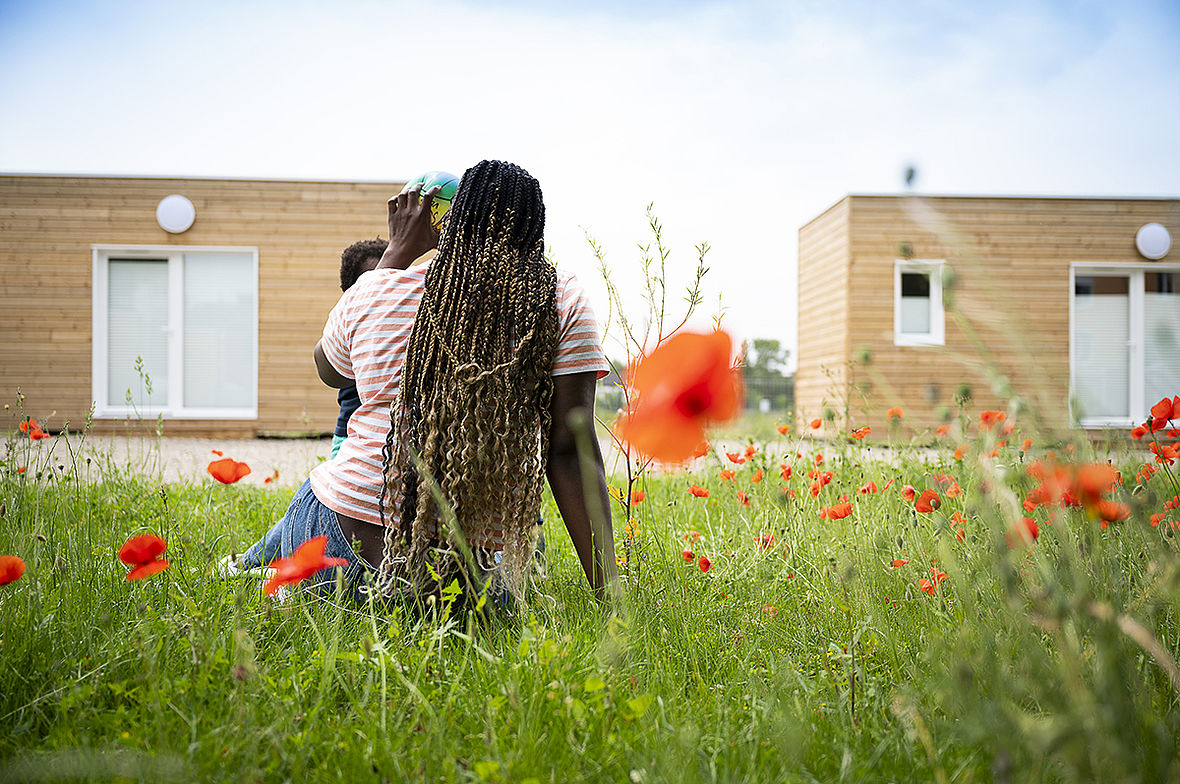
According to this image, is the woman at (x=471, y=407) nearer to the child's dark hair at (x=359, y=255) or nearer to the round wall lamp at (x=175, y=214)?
the child's dark hair at (x=359, y=255)

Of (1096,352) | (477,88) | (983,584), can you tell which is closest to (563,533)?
(983,584)

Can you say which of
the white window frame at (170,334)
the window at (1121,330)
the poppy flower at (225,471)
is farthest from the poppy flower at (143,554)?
the window at (1121,330)

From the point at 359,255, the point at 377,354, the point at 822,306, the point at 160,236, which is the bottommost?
the point at 377,354

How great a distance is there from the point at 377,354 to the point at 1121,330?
1413 cm

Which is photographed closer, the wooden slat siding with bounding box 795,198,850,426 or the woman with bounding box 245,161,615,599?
the woman with bounding box 245,161,615,599

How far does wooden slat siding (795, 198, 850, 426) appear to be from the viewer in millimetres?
12180

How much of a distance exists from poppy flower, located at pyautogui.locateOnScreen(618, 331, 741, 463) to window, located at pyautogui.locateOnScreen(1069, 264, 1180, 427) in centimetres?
1388

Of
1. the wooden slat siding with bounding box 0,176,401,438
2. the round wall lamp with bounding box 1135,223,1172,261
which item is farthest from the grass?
the round wall lamp with bounding box 1135,223,1172,261

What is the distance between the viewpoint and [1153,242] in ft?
39.7

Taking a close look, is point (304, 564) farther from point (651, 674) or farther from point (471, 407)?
point (651, 674)

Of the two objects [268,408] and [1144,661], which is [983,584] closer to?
[1144,661]

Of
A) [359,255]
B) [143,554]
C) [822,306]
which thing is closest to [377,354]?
[143,554]

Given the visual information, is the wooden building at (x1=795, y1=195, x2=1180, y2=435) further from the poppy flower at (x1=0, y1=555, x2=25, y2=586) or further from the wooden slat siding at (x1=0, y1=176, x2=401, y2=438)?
the poppy flower at (x1=0, y1=555, x2=25, y2=586)

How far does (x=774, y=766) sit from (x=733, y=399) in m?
0.88
